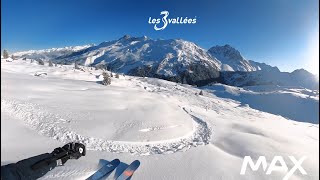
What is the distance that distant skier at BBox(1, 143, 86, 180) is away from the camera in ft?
24.5

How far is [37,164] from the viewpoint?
27.2ft

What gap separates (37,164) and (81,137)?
24.7 feet

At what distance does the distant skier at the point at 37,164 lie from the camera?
7.46 meters

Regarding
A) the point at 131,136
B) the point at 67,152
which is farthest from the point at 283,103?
the point at 67,152

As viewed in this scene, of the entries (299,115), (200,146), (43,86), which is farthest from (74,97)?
(299,115)

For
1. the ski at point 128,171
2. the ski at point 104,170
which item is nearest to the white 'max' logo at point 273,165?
the ski at point 128,171

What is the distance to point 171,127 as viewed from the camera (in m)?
20.5

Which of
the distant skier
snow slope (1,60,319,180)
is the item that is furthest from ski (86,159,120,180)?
the distant skier

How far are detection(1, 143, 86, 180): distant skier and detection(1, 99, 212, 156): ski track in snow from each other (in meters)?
4.62

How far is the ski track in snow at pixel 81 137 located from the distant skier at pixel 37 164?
15.2 feet

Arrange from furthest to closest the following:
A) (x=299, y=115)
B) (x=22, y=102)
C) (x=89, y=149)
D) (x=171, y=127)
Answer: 1. (x=299, y=115)
2. (x=171, y=127)
3. (x=22, y=102)
4. (x=89, y=149)

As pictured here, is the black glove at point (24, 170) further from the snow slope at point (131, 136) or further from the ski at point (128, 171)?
the ski at point (128, 171)

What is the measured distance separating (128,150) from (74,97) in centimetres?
967

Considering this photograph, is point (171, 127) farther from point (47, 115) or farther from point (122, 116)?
point (47, 115)
